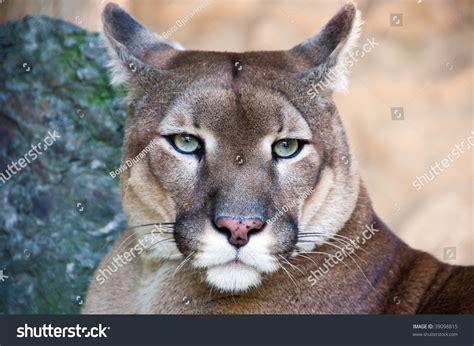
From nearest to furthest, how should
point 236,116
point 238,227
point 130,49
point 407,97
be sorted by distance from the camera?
point 238,227 < point 236,116 < point 130,49 < point 407,97

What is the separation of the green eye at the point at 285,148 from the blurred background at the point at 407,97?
2.11 meters

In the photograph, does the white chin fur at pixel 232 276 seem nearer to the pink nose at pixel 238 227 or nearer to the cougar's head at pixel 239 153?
the cougar's head at pixel 239 153

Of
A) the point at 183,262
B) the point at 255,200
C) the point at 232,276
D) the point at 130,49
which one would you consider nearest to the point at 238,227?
the point at 255,200

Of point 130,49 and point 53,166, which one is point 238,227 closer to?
point 130,49

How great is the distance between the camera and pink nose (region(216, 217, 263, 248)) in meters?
4.20

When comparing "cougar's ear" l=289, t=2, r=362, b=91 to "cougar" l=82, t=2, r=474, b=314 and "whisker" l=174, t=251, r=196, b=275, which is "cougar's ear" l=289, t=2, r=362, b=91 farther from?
"whisker" l=174, t=251, r=196, b=275

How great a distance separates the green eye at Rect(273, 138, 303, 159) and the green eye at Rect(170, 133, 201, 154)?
40cm

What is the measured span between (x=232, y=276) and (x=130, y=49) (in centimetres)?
165

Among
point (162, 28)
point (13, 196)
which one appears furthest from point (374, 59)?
point (13, 196)

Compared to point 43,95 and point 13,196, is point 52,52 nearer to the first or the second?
point 43,95

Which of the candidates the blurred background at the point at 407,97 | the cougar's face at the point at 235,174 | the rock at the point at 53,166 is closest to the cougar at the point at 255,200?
the cougar's face at the point at 235,174

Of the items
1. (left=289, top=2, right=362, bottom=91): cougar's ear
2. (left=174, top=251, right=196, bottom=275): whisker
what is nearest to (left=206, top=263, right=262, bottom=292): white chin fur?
(left=174, top=251, right=196, bottom=275): whisker

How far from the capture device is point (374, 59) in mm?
7297

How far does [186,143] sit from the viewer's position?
4.63 metres
